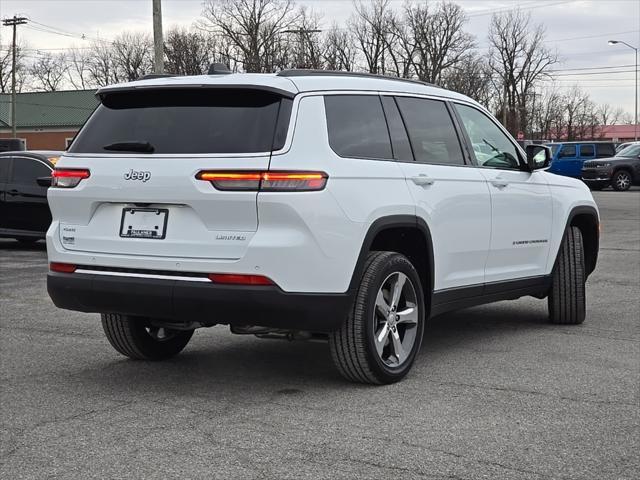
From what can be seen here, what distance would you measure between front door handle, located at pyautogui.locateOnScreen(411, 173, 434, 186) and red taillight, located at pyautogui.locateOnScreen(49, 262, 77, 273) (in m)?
2.11

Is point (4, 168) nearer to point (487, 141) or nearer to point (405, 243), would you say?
point (487, 141)

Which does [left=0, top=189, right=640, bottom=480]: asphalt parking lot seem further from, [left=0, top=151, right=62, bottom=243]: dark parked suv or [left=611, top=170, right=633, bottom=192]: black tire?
[left=611, top=170, right=633, bottom=192]: black tire

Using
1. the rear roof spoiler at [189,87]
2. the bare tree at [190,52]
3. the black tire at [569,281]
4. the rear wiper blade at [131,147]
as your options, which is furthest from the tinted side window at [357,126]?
the bare tree at [190,52]

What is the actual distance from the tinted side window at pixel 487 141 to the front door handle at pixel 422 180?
2.87ft

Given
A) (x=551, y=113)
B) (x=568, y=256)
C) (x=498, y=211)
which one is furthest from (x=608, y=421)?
(x=551, y=113)

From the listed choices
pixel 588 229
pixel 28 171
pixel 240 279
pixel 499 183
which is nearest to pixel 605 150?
pixel 28 171

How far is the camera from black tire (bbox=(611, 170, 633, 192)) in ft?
123

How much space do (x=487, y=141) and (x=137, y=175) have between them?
2.87 metres

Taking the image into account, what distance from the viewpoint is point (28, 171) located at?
1535cm

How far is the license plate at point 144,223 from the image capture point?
5344 mm

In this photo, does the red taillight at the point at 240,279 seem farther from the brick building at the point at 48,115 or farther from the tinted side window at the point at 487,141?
the brick building at the point at 48,115

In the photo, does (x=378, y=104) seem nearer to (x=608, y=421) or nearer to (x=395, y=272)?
(x=395, y=272)

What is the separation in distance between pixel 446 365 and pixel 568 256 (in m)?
2.04

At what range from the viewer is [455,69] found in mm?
79562
